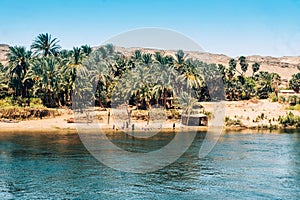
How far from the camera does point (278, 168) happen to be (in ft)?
169

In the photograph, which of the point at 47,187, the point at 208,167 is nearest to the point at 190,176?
the point at 208,167

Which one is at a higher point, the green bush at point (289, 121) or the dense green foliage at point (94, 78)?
the dense green foliage at point (94, 78)

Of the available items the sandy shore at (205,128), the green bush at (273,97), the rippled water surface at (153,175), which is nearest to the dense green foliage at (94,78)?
the sandy shore at (205,128)

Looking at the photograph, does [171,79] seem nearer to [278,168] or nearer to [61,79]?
[61,79]

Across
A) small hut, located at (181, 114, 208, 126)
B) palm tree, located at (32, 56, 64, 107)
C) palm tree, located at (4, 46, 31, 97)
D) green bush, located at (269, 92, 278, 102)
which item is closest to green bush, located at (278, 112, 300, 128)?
green bush, located at (269, 92, 278, 102)

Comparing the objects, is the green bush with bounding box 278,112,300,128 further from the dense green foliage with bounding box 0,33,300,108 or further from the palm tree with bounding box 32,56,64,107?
the palm tree with bounding box 32,56,64,107

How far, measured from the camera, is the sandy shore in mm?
90000

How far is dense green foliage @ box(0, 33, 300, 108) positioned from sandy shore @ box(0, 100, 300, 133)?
678cm

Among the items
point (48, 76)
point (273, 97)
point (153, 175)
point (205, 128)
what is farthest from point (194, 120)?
point (153, 175)

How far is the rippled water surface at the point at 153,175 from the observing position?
3944cm

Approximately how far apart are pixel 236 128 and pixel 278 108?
60.9ft

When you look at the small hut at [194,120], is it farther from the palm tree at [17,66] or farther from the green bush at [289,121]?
the palm tree at [17,66]

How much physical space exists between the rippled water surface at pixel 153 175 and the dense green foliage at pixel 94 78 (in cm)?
3075

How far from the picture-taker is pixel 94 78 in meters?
101
